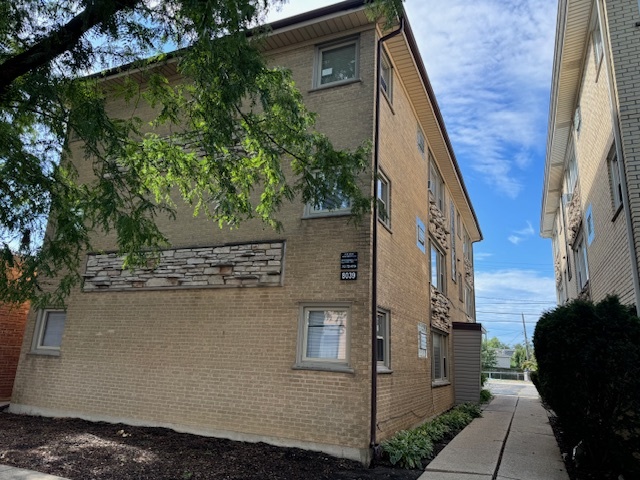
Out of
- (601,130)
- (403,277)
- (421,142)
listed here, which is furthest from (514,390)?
(601,130)

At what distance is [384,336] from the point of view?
8539 mm

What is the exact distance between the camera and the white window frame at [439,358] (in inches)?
505

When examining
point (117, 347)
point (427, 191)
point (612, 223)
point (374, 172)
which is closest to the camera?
point (374, 172)

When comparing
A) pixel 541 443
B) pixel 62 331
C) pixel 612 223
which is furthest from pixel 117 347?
pixel 612 223

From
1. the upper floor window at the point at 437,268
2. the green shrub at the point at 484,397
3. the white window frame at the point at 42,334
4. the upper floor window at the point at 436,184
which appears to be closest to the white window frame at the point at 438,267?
the upper floor window at the point at 437,268

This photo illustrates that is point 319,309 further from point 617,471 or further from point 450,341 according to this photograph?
point 450,341

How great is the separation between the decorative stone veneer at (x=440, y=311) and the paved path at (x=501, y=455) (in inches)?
118

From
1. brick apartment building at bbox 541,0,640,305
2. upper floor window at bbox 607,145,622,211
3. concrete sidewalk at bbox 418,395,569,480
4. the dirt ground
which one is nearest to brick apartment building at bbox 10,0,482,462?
the dirt ground

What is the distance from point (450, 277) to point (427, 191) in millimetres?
4332

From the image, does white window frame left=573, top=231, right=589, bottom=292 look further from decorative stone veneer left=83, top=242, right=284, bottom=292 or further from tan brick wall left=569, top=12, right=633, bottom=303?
decorative stone veneer left=83, top=242, right=284, bottom=292

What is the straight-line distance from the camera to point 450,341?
15531 mm

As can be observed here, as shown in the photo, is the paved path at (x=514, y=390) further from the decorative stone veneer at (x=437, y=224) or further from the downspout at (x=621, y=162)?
the downspout at (x=621, y=162)

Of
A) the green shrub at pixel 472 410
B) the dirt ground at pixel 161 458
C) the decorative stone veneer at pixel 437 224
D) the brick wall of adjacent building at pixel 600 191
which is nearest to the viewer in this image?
the dirt ground at pixel 161 458

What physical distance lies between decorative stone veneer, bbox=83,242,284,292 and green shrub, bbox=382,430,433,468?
3.36 m
